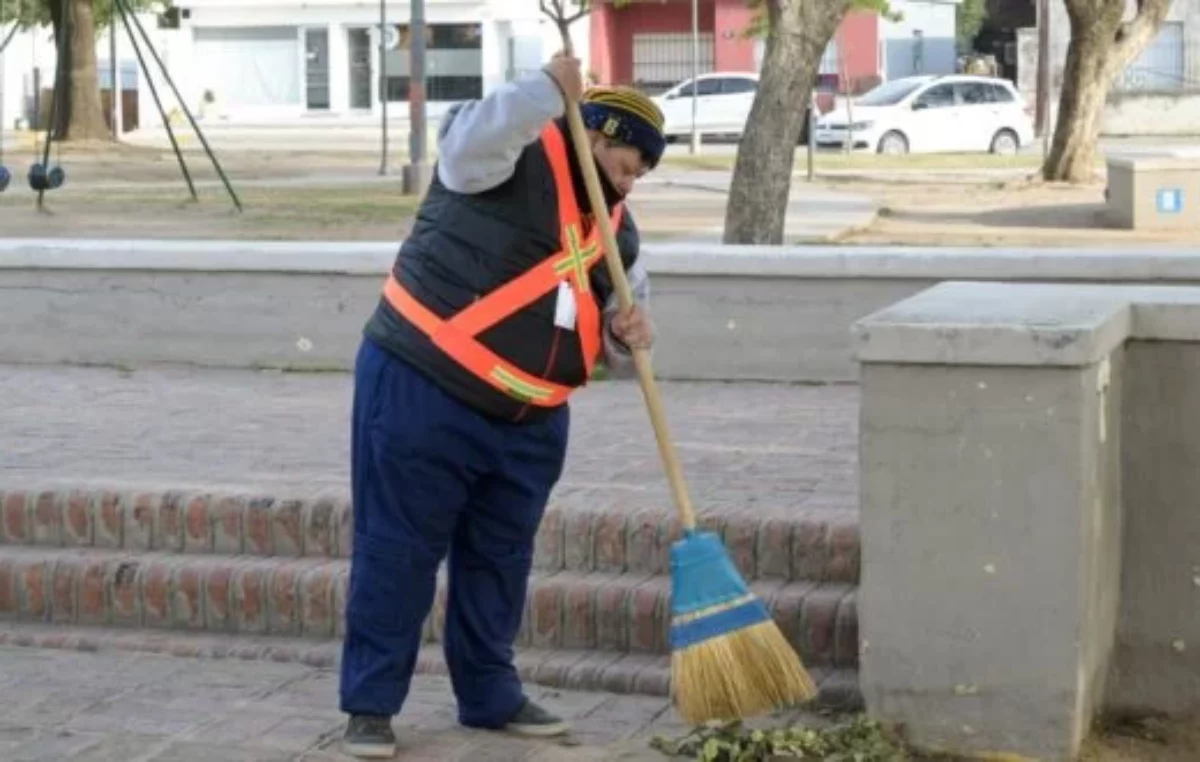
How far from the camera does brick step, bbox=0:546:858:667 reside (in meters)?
6.22

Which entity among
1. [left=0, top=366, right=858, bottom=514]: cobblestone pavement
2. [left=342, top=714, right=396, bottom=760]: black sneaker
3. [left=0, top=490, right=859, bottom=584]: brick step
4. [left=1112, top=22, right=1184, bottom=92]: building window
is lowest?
[left=342, top=714, right=396, bottom=760]: black sneaker

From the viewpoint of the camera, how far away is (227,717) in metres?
5.89

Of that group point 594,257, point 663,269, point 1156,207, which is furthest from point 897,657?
point 1156,207

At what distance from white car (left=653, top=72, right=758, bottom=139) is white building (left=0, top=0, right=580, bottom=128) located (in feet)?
29.9

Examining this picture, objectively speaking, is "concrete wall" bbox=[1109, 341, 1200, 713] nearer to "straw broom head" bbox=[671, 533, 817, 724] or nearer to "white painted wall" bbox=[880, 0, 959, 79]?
"straw broom head" bbox=[671, 533, 817, 724]

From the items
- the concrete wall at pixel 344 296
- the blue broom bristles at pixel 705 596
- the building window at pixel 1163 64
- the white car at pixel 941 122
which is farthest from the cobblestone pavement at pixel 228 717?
the building window at pixel 1163 64

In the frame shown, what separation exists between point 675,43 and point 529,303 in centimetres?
5031

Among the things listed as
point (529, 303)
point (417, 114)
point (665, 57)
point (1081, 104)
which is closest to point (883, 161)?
point (1081, 104)

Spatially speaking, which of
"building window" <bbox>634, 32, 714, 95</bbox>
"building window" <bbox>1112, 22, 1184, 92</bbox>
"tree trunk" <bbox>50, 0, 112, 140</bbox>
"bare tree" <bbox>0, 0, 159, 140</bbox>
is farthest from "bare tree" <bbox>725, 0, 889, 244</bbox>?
"building window" <bbox>634, 32, 714, 95</bbox>

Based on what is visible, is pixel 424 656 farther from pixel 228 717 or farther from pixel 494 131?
pixel 494 131

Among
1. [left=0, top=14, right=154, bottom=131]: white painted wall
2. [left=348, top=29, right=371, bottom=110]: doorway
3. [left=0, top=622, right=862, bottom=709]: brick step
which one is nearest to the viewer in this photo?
[left=0, top=622, right=862, bottom=709]: brick step

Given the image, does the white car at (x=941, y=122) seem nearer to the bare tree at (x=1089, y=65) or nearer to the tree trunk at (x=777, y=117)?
the bare tree at (x=1089, y=65)

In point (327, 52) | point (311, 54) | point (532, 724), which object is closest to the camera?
point (532, 724)

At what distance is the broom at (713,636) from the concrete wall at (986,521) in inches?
10.8
